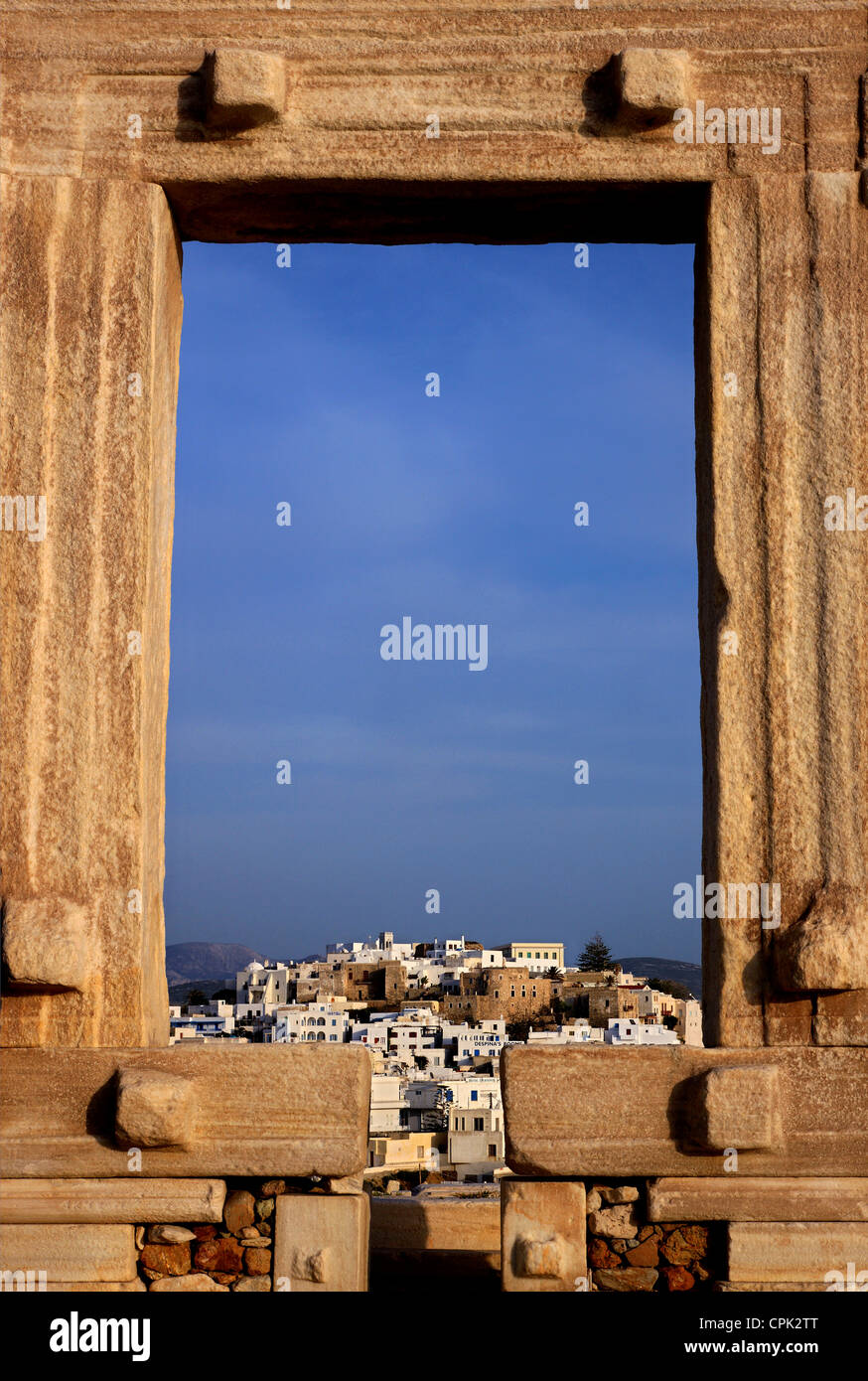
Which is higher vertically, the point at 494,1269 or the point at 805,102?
the point at 805,102

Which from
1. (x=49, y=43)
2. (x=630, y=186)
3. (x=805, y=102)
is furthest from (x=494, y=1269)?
(x=49, y=43)

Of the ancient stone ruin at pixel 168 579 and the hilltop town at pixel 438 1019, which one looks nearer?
the ancient stone ruin at pixel 168 579

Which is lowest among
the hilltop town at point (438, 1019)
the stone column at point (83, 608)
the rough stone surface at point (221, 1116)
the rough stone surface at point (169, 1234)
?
the hilltop town at point (438, 1019)

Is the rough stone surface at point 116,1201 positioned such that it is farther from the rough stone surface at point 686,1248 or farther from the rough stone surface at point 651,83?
the rough stone surface at point 651,83


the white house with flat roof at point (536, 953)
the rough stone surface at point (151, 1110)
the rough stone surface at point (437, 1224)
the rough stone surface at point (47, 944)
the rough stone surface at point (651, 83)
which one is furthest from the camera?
the white house with flat roof at point (536, 953)

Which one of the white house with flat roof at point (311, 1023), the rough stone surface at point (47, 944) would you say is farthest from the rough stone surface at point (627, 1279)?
the white house with flat roof at point (311, 1023)

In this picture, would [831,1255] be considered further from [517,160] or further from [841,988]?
[517,160]

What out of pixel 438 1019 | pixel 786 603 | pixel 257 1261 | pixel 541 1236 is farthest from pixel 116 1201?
pixel 438 1019

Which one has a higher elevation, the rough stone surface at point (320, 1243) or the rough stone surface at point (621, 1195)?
the rough stone surface at point (621, 1195)

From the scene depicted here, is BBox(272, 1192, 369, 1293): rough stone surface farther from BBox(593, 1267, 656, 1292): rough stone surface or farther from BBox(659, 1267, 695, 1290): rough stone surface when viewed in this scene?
BBox(659, 1267, 695, 1290): rough stone surface
